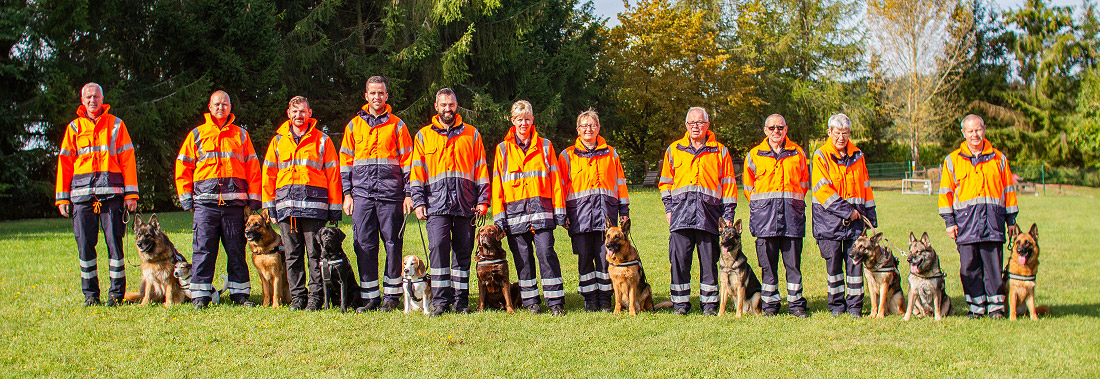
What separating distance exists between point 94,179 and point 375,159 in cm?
261

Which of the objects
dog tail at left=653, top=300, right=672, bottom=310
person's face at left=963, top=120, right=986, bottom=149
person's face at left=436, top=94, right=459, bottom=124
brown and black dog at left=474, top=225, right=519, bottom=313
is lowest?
dog tail at left=653, top=300, right=672, bottom=310

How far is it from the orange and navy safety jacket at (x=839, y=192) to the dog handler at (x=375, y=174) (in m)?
3.55

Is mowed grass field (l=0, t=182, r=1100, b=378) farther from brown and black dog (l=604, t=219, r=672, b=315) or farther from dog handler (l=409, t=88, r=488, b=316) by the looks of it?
dog handler (l=409, t=88, r=488, b=316)

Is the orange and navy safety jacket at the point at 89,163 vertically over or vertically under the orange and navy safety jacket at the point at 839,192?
over

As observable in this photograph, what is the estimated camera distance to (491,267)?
266 inches

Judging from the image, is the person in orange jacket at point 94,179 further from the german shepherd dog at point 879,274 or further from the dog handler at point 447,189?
the german shepherd dog at point 879,274

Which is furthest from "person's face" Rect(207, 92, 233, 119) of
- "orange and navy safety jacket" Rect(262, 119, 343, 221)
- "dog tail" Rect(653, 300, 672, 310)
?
"dog tail" Rect(653, 300, 672, 310)

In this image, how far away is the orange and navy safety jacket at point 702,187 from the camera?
21.5ft

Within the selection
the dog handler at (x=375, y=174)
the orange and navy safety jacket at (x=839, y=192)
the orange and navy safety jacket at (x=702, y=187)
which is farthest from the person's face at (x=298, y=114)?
the orange and navy safety jacket at (x=839, y=192)

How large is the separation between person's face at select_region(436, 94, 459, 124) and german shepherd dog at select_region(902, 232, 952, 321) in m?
4.02

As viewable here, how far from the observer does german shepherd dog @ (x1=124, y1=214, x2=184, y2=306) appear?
22.5ft

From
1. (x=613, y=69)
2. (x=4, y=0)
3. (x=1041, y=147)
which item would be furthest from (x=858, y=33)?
(x=4, y=0)

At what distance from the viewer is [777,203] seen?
650 centimetres

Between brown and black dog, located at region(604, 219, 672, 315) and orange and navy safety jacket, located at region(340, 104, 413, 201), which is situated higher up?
orange and navy safety jacket, located at region(340, 104, 413, 201)
